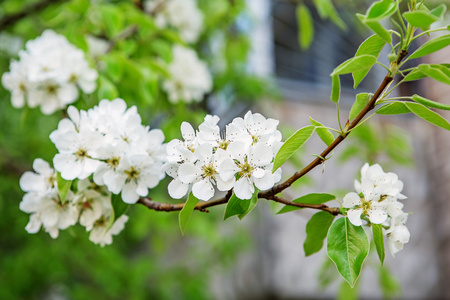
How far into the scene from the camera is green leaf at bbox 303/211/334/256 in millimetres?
801

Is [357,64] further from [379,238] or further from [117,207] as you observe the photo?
[117,207]

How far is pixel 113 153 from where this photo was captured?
835 mm

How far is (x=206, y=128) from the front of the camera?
74 centimetres

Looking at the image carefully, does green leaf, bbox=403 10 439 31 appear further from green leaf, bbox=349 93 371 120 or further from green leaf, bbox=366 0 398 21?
green leaf, bbox=349 93 371 120

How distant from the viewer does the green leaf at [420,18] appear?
601 millimetres

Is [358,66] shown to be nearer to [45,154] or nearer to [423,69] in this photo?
[423,69]

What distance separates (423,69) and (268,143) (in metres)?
0.25

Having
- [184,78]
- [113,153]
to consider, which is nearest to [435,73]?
[113,153]

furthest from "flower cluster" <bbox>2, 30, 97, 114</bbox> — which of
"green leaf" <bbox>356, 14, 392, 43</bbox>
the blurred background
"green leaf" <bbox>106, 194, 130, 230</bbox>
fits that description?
the blurred background

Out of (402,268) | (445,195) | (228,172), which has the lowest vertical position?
(402,268)

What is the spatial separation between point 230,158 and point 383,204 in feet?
0.86

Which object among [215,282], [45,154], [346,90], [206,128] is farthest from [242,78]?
[206,128]

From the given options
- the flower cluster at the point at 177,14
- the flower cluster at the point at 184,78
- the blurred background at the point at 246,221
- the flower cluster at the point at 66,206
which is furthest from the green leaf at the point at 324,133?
the blurred background at the point at 246,221

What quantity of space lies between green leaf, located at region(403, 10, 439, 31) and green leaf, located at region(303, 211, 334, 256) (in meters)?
0.33
